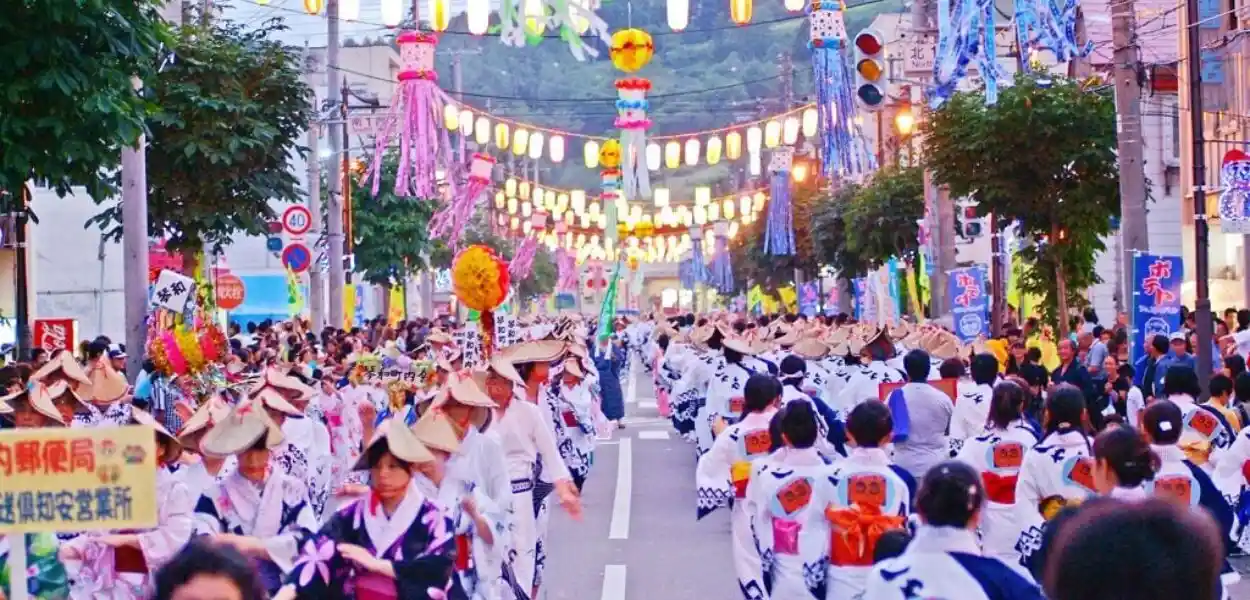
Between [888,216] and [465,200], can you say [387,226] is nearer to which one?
[465,200]

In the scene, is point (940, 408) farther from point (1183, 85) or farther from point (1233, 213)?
point (1183, 85)

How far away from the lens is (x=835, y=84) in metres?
26.9

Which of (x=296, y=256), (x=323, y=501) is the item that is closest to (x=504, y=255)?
(x=296, y=256)

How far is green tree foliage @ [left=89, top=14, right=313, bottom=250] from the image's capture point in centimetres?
2523

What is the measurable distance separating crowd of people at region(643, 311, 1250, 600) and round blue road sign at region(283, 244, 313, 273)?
44.5 ft

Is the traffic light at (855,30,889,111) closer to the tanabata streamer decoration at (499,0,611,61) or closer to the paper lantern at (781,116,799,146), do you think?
the tanabata streamer decoration at (499,0,611,61)

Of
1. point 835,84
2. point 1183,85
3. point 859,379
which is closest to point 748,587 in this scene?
point 859,379

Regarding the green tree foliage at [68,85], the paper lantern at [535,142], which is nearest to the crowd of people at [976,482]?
the green tree foliage at [68,85]

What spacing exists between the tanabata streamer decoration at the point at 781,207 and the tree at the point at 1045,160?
2124cm

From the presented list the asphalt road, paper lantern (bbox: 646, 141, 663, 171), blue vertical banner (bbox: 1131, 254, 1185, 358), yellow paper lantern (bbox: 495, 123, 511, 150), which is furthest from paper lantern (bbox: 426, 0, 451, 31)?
paper lantern (bbox: 646, 141, 663, 171)

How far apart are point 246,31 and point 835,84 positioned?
28.6ft

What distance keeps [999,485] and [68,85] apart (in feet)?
25.8

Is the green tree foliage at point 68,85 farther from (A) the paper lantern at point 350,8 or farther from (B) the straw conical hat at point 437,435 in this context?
(A) the paper lantern at point 350,8

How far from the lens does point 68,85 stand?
14484mm
